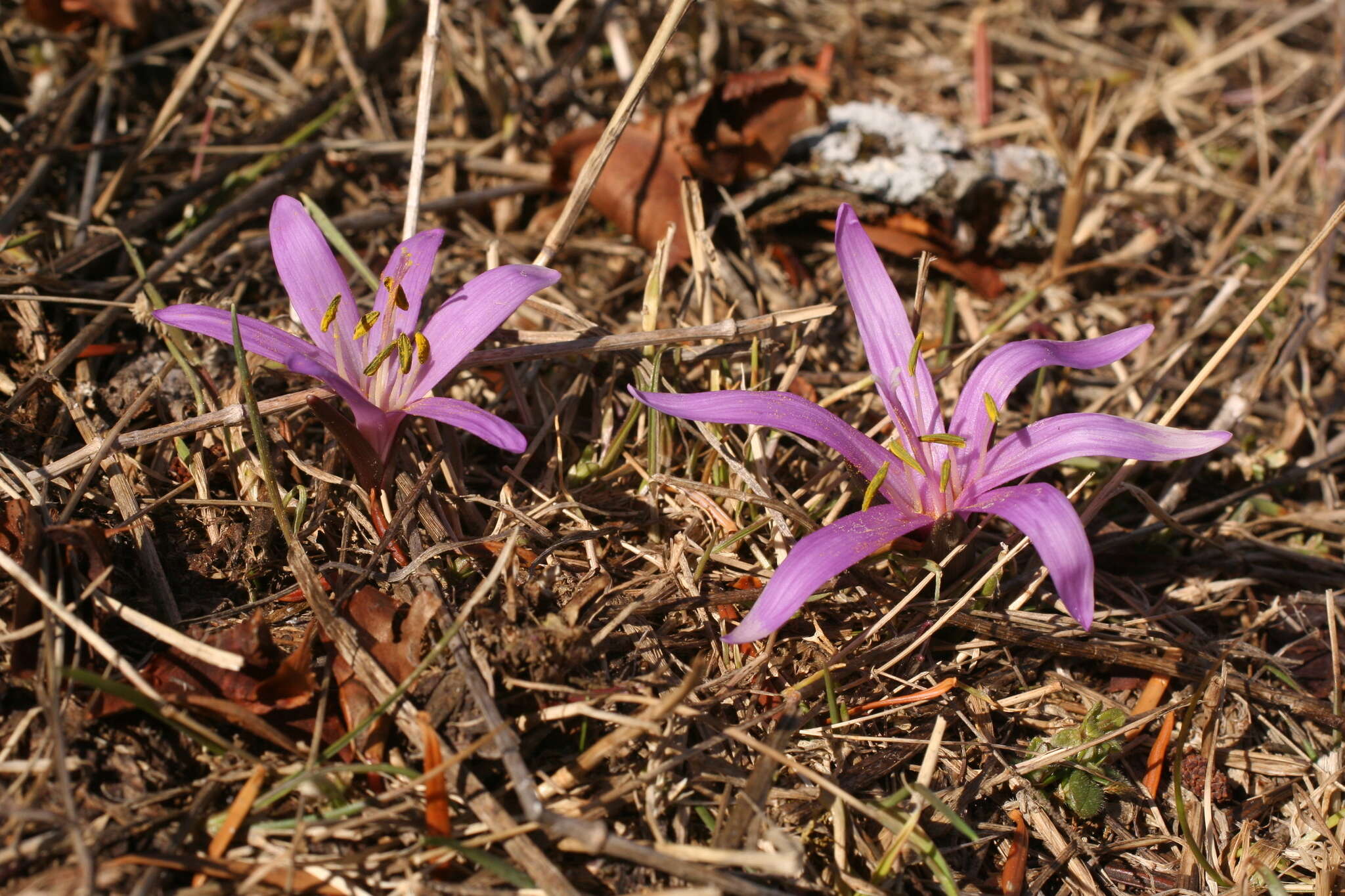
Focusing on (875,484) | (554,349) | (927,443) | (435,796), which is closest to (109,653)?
(435,796)

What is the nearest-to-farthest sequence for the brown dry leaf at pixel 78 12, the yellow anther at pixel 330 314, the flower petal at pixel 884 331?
the yellow anther at pixel 330 314 < the flower petal at pixel 884 331 < the brown dry leaf at pixel 78 12

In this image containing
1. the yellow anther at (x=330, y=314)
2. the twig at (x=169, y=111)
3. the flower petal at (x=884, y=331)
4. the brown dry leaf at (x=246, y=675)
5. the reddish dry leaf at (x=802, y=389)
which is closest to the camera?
the brown dry leaf at (x=246, y=675)

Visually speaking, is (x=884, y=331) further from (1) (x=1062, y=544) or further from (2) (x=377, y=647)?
(2) (x=377, y=647)

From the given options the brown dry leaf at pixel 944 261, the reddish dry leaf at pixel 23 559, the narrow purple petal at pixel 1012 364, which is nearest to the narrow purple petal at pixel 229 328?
the reddish dry leaf at pixel 23 559

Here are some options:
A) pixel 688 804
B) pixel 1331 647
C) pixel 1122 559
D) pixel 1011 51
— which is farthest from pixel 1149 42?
pixel 688 804

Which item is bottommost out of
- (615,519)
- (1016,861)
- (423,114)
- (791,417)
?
(1016,861)

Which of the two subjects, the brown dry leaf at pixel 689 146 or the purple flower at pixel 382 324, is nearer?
the purple flower at pixel 382 324

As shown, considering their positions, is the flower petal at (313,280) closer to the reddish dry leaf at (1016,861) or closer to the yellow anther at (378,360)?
the yellow anther at (378,360)

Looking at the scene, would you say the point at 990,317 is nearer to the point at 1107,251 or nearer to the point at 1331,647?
the point at 1107,251
